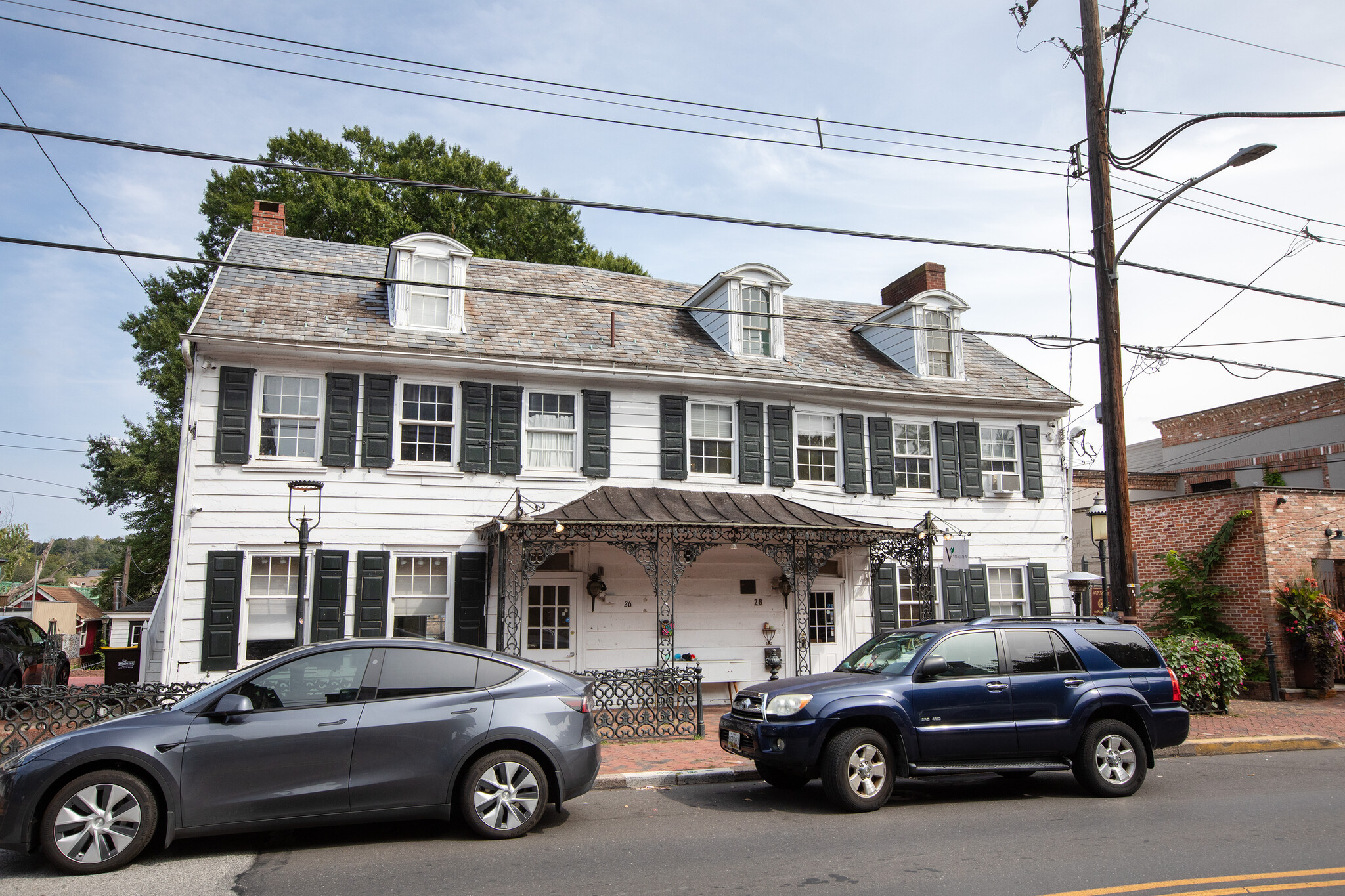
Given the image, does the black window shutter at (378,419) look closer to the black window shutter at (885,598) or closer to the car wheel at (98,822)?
the car wheel at (98,822)

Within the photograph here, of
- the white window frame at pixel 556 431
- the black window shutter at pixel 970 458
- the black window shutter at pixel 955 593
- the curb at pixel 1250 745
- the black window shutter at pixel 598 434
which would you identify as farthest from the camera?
the black window shutter at pixel 970 458

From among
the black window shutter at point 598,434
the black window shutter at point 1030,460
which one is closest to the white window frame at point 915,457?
the black window shutter at point 1030,460

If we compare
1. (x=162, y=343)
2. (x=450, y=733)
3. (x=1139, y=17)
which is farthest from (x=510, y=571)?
(x=162, y=343)

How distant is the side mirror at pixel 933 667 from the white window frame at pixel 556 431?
309 inches

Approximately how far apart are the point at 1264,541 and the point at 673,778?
46.2 ft

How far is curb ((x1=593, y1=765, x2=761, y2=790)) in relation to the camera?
8.83m

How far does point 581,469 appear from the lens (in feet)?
48.4

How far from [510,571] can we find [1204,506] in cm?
1431

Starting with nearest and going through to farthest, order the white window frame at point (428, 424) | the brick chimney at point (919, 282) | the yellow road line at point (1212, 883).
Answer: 1. the yellow road line at point (1212, 883)
2. the white window frame at point (428, 424)
3. the brick chimney at point (919, 282)

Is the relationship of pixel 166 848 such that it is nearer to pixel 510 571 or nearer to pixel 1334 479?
pixel 510 571

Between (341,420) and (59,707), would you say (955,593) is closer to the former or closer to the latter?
(341,420)

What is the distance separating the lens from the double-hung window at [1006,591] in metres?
17.3

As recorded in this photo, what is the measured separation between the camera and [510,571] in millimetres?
14023

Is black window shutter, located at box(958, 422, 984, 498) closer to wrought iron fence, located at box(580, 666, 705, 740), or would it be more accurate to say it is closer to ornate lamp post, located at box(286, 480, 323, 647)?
wrought iron fence, located at box(580, 666, 705, 740)
